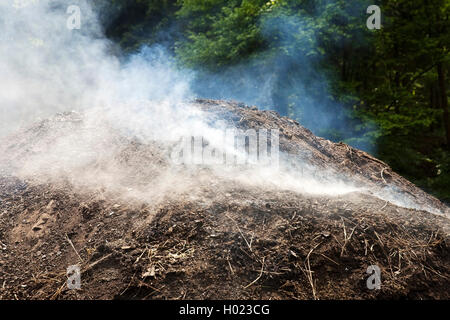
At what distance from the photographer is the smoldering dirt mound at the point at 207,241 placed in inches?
104

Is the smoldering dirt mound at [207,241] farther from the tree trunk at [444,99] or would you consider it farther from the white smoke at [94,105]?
the tree trunk at [444,99]

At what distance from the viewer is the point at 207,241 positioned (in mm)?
2877

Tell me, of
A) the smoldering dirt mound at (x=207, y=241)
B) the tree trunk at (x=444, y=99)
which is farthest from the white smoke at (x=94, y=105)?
the tree trunk at (x=444, y=99)

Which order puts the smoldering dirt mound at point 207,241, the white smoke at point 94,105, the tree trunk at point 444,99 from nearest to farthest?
the smoldering dirt mound at point 207,241 < the white smoke at point 94,105 < the tree trunk at point 444,99

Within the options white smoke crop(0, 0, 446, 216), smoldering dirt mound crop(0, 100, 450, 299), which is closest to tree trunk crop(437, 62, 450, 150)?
white smoke crop(0, 0, 446, 216)

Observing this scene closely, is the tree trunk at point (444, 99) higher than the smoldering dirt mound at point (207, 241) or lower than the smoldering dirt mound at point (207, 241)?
higher

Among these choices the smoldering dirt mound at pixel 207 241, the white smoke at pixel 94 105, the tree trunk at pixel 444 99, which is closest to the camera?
Result: the smoldering dirt mound at pixel 207 241

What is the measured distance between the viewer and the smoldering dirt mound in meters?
2.63

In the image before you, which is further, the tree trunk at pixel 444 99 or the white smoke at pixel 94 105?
the tree trunk at pixel 444 99

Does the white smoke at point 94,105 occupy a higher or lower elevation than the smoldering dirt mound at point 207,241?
higher

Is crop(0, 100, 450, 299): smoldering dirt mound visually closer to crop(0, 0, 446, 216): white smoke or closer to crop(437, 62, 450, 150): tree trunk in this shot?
crop(0, 0, 446, 216): white smoke
